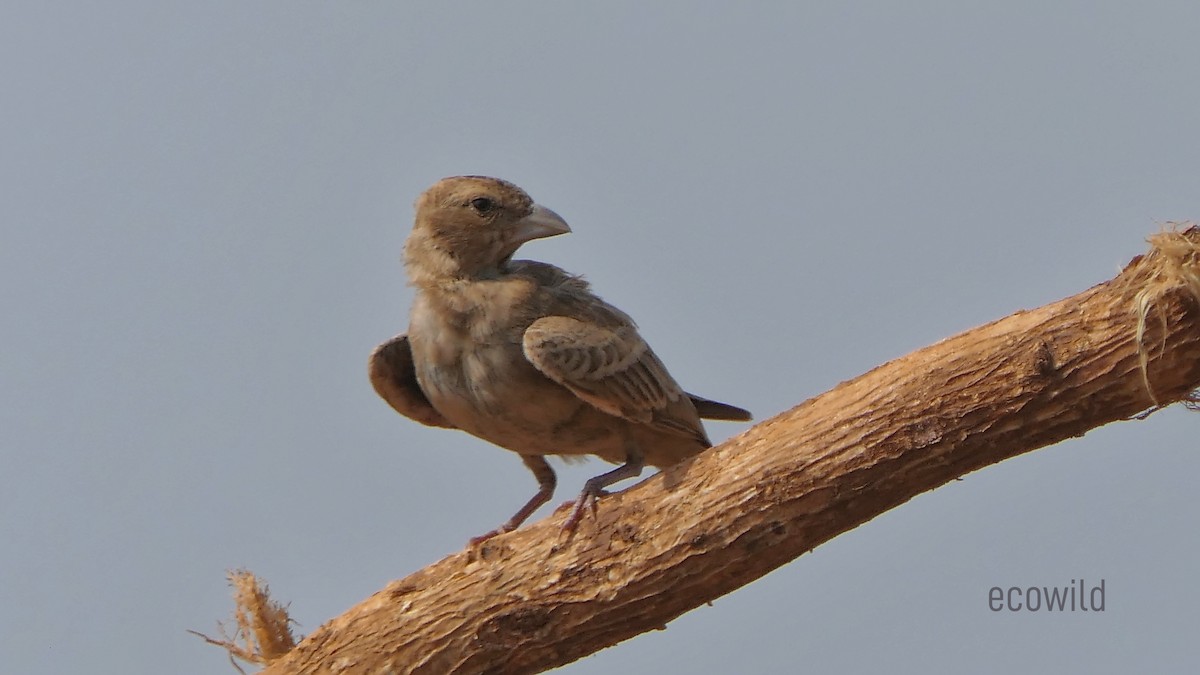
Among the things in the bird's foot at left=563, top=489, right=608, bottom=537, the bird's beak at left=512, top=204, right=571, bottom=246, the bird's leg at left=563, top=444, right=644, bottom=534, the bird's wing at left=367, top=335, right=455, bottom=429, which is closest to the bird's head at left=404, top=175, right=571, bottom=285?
the bird's beak at left=512, top=204, right=571, bottom=246

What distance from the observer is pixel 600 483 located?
18.7ft

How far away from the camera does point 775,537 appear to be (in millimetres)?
5031

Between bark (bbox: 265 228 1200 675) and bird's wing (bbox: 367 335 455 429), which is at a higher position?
bird's wing (bbox: 367 335 455 429)

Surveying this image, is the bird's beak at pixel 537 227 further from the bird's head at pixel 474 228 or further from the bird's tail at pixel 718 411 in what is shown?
the bird's tail at pixel 718 411

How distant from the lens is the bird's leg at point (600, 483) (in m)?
5.40

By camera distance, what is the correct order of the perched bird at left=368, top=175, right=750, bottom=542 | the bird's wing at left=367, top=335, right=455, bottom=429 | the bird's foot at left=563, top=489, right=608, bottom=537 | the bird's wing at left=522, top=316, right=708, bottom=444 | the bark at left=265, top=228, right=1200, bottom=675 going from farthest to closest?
the bird's wing at left=367, top=335, right=455, bottom=429 → the perched bird at left=368, top=175, right=750, bottom=542 → the bird's wing at left=522, top=316, right=708, bottom=444 → the bird's foot at left=563, top=489, right=608, bottom=537 → the bark at left=265, top=228, right=1200, bottom=675

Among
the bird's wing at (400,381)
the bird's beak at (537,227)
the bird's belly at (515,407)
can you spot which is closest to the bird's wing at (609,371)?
the bird's belly at (515,407)

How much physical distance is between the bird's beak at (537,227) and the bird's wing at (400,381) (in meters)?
0.74

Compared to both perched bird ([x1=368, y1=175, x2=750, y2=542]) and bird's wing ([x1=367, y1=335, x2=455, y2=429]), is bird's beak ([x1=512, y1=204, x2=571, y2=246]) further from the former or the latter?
bird's wing ([x1=367, y1=335, x2=455, y2=429])

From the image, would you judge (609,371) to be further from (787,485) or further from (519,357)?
(787,485)

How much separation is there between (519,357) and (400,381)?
3.24 ft

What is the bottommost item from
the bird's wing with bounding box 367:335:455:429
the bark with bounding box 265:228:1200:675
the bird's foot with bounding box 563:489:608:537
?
the bark with bounding box 265:228:1200:675

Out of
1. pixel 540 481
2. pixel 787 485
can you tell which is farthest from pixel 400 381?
pixel 787 485

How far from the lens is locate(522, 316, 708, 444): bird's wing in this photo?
241 inches
